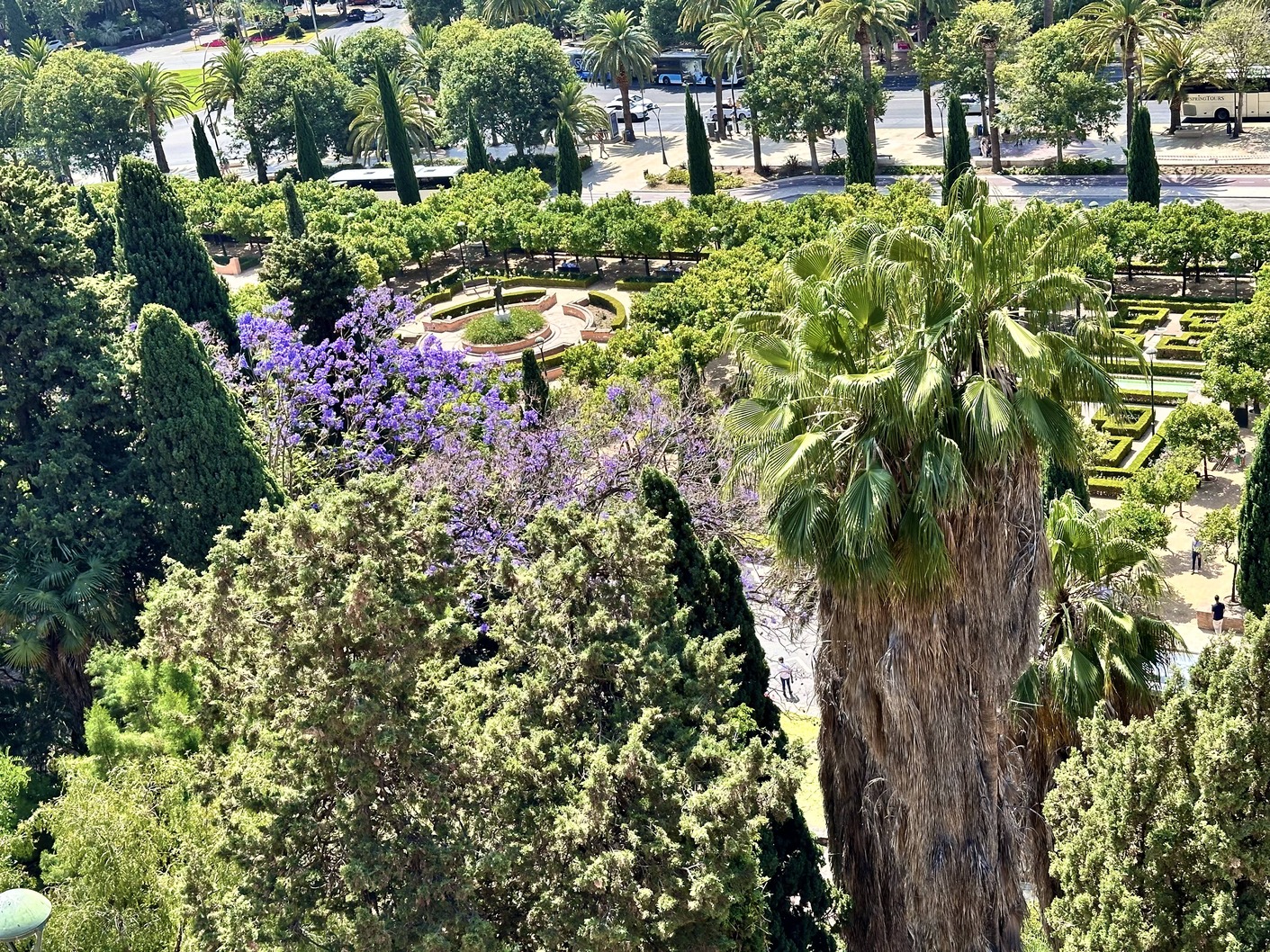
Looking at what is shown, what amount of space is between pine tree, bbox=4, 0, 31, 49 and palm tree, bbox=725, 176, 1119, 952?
407 ft

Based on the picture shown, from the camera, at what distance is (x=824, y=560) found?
15281mm

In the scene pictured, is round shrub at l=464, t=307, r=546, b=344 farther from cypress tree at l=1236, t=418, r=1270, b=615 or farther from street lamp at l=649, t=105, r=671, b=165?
street lamp at l=649, t=105, r=671, b=165

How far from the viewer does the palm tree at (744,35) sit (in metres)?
76.7

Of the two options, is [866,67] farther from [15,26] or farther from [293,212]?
[15,26]

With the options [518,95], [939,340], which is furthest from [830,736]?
[518,95]

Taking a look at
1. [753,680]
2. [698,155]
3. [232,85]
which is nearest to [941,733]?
[753,680]

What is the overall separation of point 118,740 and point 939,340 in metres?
14.4

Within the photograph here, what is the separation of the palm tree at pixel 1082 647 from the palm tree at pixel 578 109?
6447 cm

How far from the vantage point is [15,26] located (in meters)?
122

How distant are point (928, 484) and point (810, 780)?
14396 mm

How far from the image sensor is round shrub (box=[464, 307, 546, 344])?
171 feet

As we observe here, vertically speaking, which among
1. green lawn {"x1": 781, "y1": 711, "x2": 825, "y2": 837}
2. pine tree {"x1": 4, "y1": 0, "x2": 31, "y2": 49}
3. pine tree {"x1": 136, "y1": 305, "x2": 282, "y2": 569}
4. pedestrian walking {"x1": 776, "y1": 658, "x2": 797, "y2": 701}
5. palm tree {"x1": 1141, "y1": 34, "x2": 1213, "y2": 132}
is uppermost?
pine tree {"x1": 4, "y1": 0, "x2": 31, "y2": 49}

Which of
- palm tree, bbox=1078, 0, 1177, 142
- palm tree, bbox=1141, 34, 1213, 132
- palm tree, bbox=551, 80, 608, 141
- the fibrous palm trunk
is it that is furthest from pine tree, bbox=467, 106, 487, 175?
the fibrous palm trunk

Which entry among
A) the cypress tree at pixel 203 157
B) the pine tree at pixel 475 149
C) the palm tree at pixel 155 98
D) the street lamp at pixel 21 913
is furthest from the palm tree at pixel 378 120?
the street lamp at pixel 21 913
